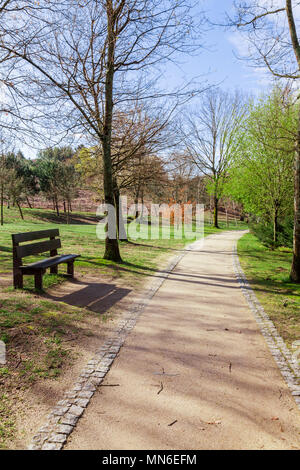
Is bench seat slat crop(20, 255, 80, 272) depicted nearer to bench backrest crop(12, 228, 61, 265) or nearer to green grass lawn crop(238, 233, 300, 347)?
bench backrest crop(12, 228, 61, 265)

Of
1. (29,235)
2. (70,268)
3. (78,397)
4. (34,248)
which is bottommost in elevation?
(78,397)

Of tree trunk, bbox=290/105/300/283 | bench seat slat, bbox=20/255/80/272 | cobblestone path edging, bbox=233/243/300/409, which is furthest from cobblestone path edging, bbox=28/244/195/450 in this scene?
tree trunk, bbox=290/105/300/283

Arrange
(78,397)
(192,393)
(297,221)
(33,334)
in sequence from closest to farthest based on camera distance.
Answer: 1. (78,397)
2. (192,393)
3. (33,334)
4. (297,221)

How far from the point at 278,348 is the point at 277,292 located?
Answer: 3.26 metres

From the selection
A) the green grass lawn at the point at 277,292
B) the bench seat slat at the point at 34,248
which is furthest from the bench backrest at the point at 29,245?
the green grass lawn at the point at 277,292

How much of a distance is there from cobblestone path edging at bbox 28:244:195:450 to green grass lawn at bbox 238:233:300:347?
243 centimetres

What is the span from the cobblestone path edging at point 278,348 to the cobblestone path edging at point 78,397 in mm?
1996

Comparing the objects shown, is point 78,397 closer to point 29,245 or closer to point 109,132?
point 29,245

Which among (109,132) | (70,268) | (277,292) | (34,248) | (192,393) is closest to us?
(192,393)

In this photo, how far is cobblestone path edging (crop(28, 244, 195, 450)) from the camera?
2.51 metres

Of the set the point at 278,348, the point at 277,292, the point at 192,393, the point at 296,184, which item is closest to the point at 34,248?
the point at 192,393

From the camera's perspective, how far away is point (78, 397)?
122 inches
